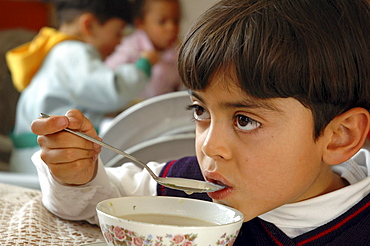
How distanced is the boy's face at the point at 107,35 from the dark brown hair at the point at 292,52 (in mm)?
2132

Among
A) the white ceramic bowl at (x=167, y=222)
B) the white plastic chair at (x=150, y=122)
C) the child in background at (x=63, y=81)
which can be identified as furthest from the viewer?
the child in background at (x=63, y=81)

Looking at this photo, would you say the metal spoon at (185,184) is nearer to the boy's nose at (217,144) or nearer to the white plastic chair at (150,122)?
the boy's nose at (217,144)

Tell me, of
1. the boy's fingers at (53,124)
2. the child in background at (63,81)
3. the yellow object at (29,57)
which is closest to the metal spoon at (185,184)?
the boy's fingers at (53,124)

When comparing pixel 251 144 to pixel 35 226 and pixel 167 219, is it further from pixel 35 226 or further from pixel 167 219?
pixel 35 226

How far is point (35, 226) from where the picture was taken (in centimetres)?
80

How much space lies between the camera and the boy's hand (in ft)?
2.47

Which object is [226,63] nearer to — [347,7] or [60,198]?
[347,7]

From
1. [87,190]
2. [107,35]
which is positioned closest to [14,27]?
[107,35]

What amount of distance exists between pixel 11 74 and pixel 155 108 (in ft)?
6.54

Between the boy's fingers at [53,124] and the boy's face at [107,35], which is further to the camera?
the boy's face at [107,35]

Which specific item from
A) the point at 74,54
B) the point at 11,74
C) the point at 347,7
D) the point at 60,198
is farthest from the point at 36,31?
the point at 347,7

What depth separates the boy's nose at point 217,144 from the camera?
2.45 ft

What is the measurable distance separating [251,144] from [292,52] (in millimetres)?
148

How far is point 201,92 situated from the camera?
79cm
